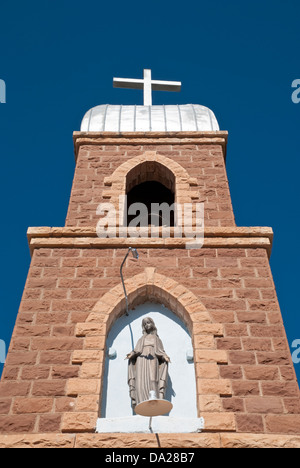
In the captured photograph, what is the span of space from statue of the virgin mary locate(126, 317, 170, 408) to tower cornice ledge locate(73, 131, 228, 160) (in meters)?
4.59

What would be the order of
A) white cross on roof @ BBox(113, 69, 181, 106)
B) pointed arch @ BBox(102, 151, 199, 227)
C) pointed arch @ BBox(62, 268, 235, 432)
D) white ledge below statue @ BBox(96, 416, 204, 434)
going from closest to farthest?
white ledge below statue @ BBox(96, 416, 204, 434) < pointed arch @ BBox(62, 268, 235, 432) < pointed arch @ BBox(102, 151, 199, 227) < white cross on roof @ BBox(113, 69, 181, 106)

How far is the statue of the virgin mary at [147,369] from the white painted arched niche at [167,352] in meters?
0.16

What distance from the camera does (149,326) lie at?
8.22 metres

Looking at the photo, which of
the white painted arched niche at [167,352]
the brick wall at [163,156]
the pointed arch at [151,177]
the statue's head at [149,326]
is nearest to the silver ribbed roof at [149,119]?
the brick wall at [163,156]

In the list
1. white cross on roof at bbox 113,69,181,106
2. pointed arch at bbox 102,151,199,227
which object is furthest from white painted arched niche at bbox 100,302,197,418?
white cross on roof at bbox 113,69,181,106

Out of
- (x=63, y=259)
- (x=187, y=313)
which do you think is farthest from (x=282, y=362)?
(x=63, y=259)

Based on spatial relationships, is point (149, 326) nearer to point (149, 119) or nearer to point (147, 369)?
point (147, 369)

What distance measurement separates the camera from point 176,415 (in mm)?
7465

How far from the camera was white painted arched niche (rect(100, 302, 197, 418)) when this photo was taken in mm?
7543

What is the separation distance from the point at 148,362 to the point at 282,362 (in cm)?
159

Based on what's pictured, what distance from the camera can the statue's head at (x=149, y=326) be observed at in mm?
8219

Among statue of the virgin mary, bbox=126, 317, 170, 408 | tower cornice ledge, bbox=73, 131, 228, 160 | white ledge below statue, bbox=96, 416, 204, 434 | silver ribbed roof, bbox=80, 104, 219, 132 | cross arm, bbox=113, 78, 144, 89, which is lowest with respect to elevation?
white ledge below statue, bbox=96, 416, 204, 434

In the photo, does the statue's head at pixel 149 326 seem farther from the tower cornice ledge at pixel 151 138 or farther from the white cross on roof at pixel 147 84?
the white cross on roof at pixel 147 84

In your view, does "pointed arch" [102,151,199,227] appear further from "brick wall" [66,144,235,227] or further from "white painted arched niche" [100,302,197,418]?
"white painted arched niche" [100,302,197,418]
